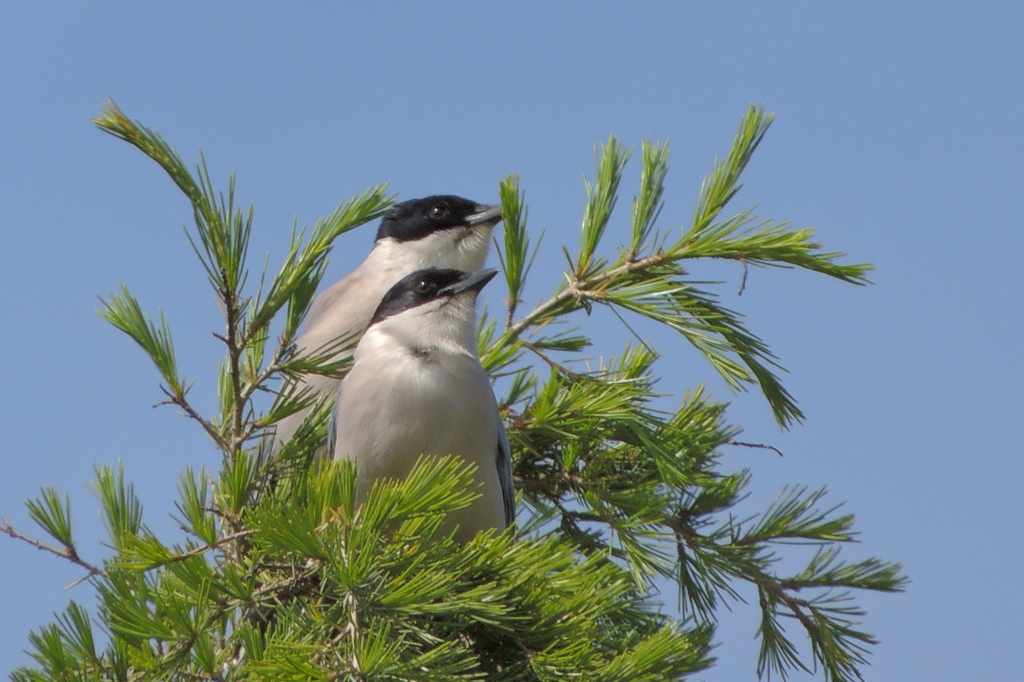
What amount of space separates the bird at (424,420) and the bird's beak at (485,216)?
5.46 feet

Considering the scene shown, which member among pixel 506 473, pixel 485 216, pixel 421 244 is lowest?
pixel 506 473

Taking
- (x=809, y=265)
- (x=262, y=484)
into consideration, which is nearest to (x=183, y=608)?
(x=262, y=484)

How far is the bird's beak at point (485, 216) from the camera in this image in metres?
5.87

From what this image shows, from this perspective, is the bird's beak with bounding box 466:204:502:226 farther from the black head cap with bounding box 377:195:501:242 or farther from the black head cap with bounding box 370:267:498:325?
the black head cap with bounding box 370:267:498:325

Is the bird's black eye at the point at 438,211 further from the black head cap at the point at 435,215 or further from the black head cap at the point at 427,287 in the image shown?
the black head cap at the point at 427,287

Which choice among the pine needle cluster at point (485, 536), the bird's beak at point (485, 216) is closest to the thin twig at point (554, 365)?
the pine needle cluster at point (485, 536)

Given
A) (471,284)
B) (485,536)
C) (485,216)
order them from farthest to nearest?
(485,216) → (471,284) → (485,536)

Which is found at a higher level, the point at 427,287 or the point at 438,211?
the point at 438,211

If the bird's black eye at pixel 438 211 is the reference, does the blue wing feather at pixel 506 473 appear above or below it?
below

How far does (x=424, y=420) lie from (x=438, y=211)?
2244 millimetres

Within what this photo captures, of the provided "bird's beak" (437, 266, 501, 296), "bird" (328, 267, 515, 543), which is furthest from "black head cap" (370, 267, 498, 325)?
"bird" (328, 267, 515, 543)

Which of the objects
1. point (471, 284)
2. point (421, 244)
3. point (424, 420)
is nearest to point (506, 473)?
point (424, 420)

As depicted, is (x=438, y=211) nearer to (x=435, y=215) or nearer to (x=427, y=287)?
(x=435, y=215)

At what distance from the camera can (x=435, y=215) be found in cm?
597
